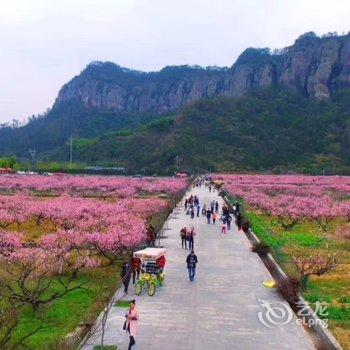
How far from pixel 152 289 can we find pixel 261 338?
17.8 ft

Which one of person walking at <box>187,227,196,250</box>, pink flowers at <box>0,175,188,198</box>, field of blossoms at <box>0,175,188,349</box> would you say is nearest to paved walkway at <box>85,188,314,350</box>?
person walking at <box>187,227,196,250</box>

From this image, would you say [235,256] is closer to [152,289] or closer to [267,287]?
[267,287]

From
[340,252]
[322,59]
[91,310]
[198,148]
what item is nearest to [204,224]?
[340,252]

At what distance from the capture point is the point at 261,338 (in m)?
14.4

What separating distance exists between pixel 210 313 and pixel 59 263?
705cm

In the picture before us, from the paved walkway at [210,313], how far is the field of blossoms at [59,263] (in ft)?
5.44

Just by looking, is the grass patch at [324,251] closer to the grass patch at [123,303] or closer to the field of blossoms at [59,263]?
the grass patch at [123,303]

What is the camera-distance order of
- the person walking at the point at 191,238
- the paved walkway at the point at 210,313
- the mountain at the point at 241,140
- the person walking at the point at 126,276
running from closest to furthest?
the paved walkway at the point at 210,313
the person walking at the point at 126,276
the person walking at the point at 191,238
the mountain at the point at 241,140

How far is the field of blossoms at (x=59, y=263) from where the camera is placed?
15320 millimetres

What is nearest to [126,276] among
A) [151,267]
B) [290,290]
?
[151,267]

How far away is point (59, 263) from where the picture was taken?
20.9 meters

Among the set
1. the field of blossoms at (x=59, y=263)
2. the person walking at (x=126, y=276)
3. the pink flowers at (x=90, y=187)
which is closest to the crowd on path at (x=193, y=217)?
the person walking at (x=126, y=276)

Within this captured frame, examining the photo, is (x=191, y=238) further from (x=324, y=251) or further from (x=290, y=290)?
(x=290, y=290)

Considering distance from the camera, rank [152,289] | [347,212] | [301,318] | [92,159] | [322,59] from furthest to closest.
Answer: [322,59] → [92,159] → [347,212] → [152,289] → [301,318]
